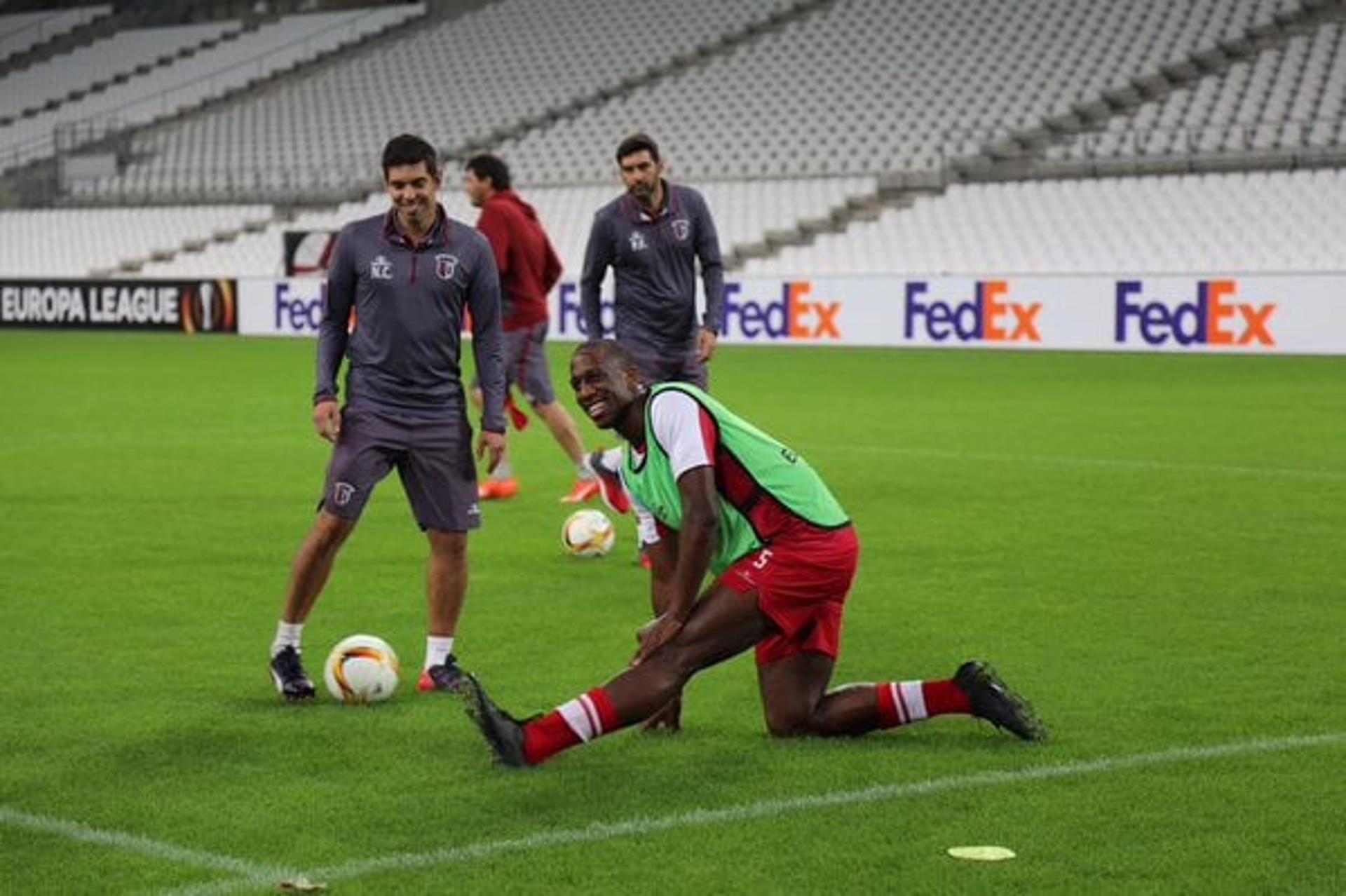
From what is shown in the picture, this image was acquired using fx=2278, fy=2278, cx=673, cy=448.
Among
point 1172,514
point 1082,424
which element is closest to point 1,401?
point 1082,424

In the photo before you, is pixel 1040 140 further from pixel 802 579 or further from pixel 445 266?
pixel 802 579

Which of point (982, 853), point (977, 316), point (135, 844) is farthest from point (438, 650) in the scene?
point (977, 316)

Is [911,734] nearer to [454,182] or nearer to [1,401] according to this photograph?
[1,401]

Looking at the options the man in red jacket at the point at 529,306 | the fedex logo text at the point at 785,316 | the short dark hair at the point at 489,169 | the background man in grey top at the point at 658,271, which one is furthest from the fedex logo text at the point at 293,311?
the background man in grey top at the point at 658,271

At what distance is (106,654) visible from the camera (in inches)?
358

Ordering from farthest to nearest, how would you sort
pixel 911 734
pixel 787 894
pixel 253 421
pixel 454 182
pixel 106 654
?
1. pixel 454 182
2. pixel 253 421
3. pixel 106 654
4. pixel 911 734
5. pixel 787 894

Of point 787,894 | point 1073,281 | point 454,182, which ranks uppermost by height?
point 454,182

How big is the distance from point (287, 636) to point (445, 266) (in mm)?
1469

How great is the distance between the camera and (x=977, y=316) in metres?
31.9

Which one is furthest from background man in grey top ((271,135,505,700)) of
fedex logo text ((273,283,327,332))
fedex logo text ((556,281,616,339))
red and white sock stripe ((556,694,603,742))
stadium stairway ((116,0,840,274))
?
stadium stairway ((116,0,840,274))

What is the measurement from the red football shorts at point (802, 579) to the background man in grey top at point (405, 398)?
1.65m

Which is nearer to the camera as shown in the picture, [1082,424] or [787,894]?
[787,894]

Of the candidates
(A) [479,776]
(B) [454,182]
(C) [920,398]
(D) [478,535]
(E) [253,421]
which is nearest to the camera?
(A) [479,776]

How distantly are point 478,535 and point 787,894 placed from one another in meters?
7.62
